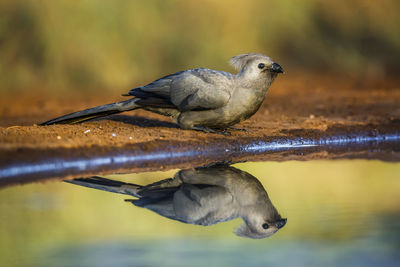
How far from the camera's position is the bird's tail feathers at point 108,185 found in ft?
17.9

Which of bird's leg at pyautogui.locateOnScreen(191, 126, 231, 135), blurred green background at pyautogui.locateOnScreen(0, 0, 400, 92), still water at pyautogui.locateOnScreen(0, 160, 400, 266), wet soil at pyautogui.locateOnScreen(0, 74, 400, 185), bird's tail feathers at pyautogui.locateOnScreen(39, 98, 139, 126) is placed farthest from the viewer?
blurred green background at pyautogui.locateOnScreen(0, 0, 400, 92)

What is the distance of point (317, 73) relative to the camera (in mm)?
15453

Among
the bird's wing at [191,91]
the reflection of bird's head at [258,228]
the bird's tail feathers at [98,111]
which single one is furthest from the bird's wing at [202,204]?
the bird's tail feathers at [98,111]

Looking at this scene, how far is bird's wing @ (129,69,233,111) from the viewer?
6852 mm

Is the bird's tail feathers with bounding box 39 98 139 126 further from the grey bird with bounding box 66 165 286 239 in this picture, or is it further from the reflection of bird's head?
the reflection of bird's head

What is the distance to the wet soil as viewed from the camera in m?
6.21

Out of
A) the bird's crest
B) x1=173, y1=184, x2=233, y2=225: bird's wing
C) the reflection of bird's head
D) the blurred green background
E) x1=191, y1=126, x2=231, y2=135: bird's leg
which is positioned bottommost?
the reflection of bird's head

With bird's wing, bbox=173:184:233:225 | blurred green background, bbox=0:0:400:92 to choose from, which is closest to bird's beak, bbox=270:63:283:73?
bird's wing, bbox=173:184:233:225

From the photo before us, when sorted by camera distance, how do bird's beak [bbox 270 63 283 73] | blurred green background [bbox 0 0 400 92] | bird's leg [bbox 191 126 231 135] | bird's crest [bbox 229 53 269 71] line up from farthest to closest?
blurred green background [bbox 0 0 400 92] < bird's leg [bbox 191 126 231 135] < bird's crest [bbox 229 53 269 71] < bird's beak [bbox 270 63 283 73]

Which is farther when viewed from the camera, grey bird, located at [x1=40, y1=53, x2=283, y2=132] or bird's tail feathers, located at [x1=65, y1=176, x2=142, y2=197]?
grey bird, located at [x1=40, y1=53, x2=283, y2=132]

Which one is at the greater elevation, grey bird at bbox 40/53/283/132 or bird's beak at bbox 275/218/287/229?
grey bird at bbox 40/53/283/132

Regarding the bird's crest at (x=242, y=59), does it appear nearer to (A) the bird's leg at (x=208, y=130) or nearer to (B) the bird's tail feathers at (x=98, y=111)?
(A) the bird's leg at (x=208, y=130)

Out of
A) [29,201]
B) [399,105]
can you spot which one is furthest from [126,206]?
[399,105]

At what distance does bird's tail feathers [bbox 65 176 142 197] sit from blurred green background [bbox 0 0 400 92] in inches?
340
